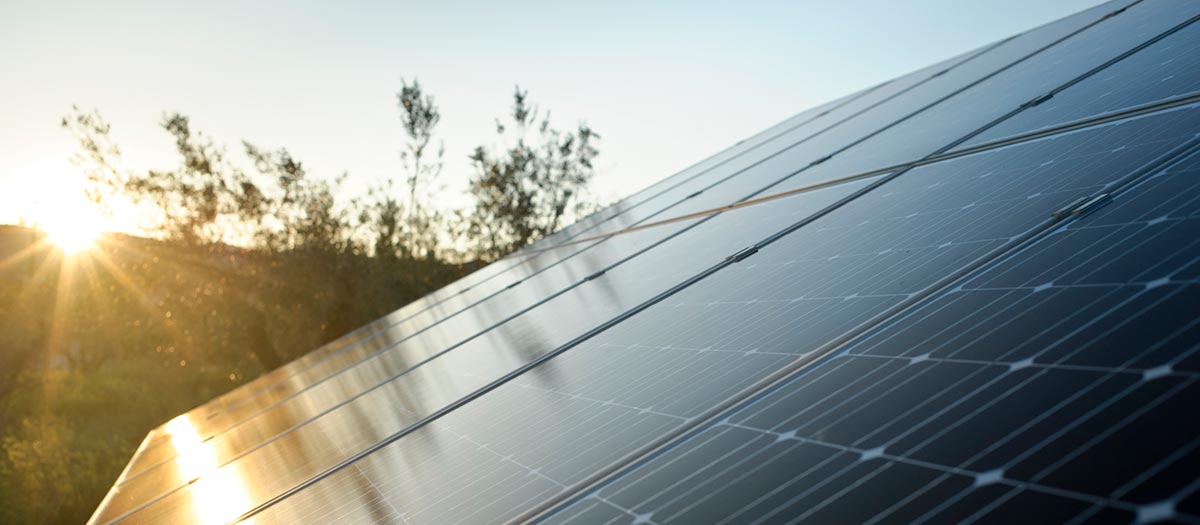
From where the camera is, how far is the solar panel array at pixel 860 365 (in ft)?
6.28

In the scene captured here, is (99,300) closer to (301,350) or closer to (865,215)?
(301,350)

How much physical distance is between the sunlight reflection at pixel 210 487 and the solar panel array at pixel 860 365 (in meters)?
0.04

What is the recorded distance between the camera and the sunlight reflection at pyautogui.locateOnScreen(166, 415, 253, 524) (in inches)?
194

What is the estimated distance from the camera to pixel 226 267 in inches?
944

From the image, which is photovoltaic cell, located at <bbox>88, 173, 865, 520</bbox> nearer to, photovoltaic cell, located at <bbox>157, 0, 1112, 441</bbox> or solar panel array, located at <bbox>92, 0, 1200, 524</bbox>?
solar panel array, located at <bbox>92, 0, 1200, 524</bbox>

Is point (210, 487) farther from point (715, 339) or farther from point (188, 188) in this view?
point (188, 188)

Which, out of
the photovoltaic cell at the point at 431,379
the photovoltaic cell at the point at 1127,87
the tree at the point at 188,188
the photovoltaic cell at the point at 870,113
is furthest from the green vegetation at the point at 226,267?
the photovoltaic cell at the point at 1127,87

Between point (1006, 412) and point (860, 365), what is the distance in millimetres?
842

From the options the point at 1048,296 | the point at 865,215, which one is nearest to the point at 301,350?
the point at 865,215

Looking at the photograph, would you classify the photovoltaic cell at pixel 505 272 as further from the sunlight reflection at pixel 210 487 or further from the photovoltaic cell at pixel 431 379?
the photovoltaic cell at pixel 431 379

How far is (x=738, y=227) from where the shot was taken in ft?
23.6

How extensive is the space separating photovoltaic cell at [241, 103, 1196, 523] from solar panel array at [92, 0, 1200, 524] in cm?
2

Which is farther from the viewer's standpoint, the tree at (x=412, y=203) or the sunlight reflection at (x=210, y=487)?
the tree at (x=412, y=203)

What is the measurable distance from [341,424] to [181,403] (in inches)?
901
